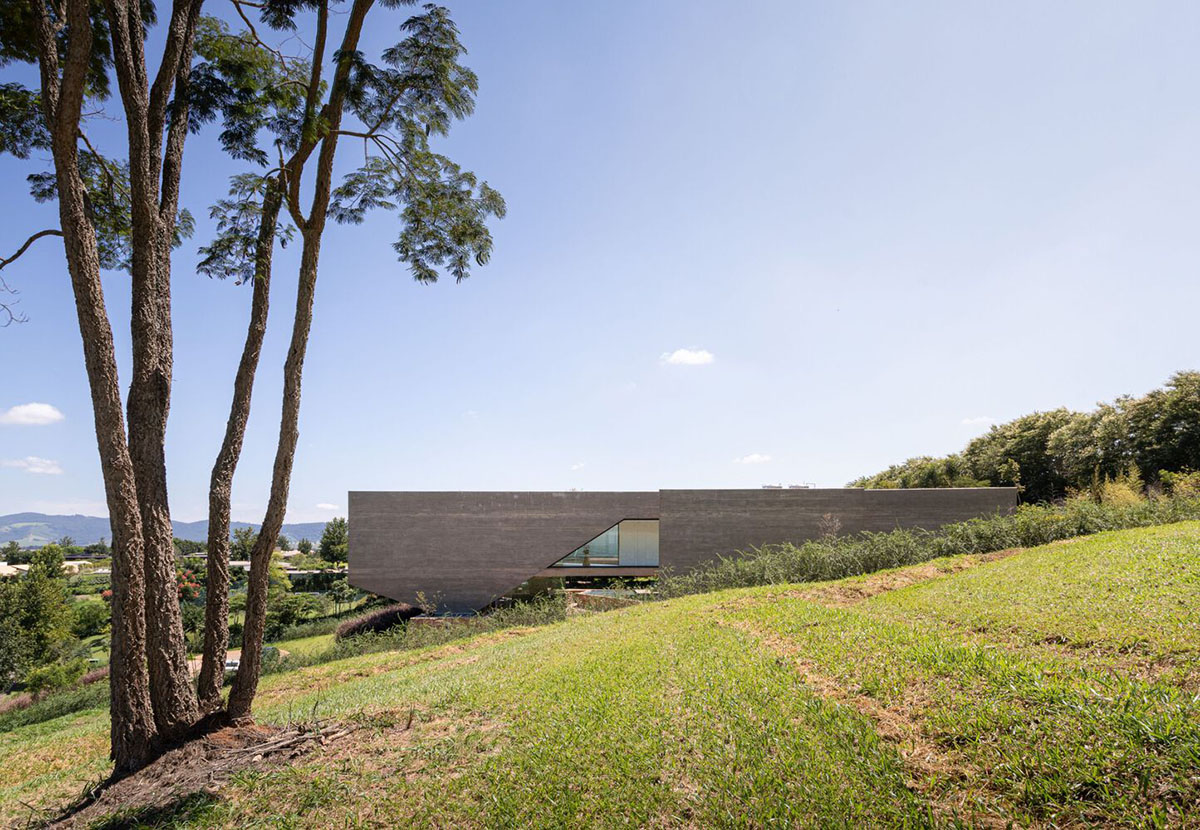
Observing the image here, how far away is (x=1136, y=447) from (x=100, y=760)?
108 feet

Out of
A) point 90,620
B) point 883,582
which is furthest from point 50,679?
point 883,582

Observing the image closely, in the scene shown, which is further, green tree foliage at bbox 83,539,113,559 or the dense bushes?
green tree foliage at bbox 83,539,113,559

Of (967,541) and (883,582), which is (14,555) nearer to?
(883,582)

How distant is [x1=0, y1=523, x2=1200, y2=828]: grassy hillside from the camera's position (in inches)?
103

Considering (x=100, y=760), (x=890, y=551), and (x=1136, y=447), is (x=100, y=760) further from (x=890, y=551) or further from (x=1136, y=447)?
(x=1136, y=447)

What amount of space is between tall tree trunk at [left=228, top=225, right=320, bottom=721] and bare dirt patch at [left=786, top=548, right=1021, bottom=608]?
670 cm

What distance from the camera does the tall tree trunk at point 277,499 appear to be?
15.8ft

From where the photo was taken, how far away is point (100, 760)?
603cm

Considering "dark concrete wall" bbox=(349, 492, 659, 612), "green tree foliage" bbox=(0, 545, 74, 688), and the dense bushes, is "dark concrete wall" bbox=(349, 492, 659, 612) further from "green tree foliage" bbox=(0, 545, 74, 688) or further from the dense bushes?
"green tree foliage" bbox=(0, 545, 74, 688)

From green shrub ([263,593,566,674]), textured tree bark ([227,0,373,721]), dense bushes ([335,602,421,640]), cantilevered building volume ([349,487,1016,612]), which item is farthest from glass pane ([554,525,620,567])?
textured tree bark ([227,0,373,721])

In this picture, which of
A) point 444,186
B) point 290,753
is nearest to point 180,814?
point 290,753

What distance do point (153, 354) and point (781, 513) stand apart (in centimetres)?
1723

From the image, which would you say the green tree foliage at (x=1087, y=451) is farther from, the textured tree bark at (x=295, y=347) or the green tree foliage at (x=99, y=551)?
the green tree foliage at (x=99, y=551)

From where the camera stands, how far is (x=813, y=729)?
3.46 m
